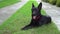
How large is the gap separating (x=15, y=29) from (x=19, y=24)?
0.66m

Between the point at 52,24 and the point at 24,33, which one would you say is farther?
the point at 52,24

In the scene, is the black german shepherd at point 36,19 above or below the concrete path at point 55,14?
above

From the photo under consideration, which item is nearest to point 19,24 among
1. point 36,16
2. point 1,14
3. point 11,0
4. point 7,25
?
point 7,25

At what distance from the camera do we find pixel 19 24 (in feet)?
23.5

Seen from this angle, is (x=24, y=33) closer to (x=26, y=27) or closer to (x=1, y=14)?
(x=26, y=27)

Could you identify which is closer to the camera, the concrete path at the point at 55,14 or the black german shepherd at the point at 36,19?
the black german shepherd at the point at 36,19

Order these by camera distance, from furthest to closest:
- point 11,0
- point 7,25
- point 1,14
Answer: point 11,0 < point 1,14 < point 7,25

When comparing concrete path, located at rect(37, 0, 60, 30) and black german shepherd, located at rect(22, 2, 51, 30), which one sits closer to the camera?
black german shepherd, located at rect(22, 2, 51, 30)

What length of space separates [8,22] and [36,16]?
148 centimetres

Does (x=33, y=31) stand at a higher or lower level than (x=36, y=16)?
lower

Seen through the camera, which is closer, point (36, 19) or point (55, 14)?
point (36, 19)

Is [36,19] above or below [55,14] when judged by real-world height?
above

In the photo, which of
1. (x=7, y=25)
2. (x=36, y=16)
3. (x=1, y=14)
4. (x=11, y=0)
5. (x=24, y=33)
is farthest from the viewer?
(x=11, y=0)

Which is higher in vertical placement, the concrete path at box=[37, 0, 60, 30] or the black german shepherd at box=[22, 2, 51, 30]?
the black german shepherd at box=[22, 2, 51, 30]
